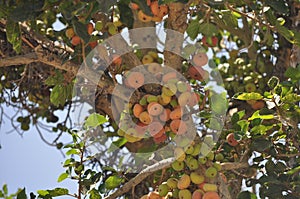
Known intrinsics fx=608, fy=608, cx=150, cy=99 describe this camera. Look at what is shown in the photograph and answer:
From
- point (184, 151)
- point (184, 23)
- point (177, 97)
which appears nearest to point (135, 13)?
point (184, 23)

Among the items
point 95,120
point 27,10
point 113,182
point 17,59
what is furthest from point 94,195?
Answer: point 27,10

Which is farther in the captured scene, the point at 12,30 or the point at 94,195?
the point at 94,195

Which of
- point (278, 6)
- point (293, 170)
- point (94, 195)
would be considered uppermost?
point (278, 6)

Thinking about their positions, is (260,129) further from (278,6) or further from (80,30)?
(80,30)

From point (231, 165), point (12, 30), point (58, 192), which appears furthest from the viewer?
point (231, 165)

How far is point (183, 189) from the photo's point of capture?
1.62 meters

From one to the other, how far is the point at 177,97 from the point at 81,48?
302mm

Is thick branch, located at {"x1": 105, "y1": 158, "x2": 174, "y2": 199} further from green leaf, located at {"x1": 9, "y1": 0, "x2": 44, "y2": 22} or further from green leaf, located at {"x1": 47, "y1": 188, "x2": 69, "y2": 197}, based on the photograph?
green leaf, located at {"x1": 9, "y1": 0, "x2": 44, "y2": 22}

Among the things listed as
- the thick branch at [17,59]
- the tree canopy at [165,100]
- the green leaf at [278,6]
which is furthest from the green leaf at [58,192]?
the green leaf at [278,6]

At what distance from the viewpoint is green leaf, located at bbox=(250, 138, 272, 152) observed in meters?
1.60

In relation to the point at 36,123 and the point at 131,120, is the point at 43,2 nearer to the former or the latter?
the point at 131,120

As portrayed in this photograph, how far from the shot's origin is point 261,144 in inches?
63.5

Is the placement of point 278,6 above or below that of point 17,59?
below

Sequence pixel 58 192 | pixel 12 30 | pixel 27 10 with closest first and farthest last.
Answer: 1. pixel 27 10
2. pixel 12 30
3. pixel 58 192
